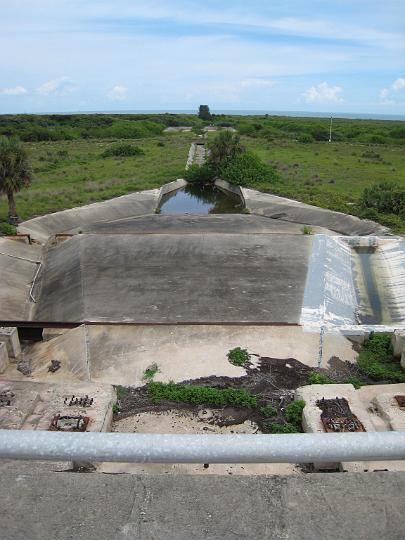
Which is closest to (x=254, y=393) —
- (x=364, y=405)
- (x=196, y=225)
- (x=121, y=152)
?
(x=364, y=405)

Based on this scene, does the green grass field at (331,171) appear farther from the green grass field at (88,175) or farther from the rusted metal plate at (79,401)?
the rusted metal plate at (79,401)

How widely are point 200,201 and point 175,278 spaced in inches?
879

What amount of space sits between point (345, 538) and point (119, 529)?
103 cm

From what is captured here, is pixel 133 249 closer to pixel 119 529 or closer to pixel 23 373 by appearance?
pixel 23 373

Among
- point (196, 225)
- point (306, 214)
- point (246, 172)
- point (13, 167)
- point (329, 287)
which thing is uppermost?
point (13, 167)

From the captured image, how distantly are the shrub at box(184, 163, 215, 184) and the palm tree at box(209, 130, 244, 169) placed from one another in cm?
107

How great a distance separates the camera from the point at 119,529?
2.08 m

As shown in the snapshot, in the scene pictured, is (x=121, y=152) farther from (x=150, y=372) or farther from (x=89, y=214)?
(x=150, y=372)

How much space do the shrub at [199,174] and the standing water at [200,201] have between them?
0.66m

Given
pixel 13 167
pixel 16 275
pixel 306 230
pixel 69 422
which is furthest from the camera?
pixel 306 230

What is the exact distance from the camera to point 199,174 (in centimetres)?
4231

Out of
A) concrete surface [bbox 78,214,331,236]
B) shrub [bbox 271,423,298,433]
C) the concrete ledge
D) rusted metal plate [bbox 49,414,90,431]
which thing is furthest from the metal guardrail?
the concrete ledge

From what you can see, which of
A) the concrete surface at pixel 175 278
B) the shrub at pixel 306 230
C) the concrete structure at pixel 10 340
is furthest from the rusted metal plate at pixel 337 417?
the shrub at pixel 306 230

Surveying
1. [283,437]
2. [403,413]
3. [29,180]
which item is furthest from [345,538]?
[29,180]
